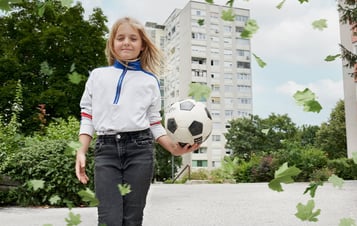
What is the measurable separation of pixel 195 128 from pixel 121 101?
21.2 inches

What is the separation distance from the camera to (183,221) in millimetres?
5508

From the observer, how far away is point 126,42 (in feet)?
8.85

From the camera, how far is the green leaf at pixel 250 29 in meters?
1.96

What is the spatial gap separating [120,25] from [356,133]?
84.0 feet

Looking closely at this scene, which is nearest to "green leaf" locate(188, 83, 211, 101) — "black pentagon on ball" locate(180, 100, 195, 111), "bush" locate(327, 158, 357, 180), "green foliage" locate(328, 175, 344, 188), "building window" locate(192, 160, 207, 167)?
"green foliage" locate(328, 175, 344, 188)

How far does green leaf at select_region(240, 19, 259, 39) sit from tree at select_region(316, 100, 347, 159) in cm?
3367

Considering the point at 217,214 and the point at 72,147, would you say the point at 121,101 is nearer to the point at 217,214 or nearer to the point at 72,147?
the point at 72,147

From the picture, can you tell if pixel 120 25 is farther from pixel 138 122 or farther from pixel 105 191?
pixel 105 191

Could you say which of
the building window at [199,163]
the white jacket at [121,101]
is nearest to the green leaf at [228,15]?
the white jacket at [121,101]

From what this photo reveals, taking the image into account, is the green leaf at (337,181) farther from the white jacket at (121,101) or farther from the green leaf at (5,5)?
the green leaf at (5,5)

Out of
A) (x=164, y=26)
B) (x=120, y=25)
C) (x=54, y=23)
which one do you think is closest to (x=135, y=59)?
(x=120, y=25)

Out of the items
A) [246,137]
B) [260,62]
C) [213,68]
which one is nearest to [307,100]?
[260,62]

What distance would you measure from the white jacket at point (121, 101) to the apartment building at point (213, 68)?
5836 cm

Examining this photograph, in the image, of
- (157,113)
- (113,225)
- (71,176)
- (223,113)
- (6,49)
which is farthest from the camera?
(223,113)
